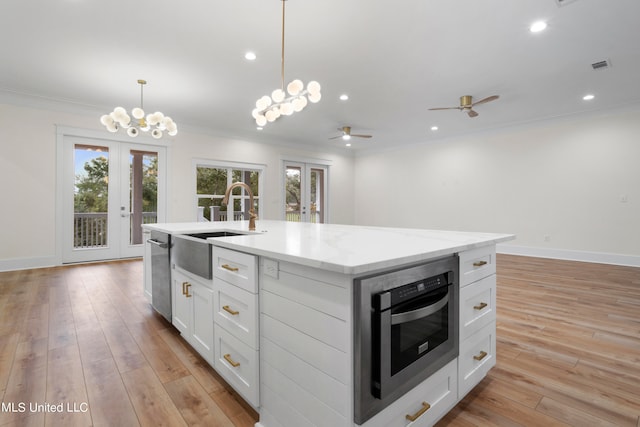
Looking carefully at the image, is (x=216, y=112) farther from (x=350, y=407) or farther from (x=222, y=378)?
(x=350, y=407)

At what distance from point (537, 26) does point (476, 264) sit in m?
2.55

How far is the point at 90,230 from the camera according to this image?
A: 5.13 meters

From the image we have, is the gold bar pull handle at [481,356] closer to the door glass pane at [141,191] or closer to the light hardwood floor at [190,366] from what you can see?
the light hardwood floor at [190,366]

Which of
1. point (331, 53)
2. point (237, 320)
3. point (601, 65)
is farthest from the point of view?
point (601, 65)

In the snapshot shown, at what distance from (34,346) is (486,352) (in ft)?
9.74

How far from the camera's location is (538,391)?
161 cm

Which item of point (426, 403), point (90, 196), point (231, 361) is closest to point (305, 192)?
point (90, 196)

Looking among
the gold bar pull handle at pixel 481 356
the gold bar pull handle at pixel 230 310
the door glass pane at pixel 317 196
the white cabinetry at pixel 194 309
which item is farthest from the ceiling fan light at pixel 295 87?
the door glass pane at pixel 317 196

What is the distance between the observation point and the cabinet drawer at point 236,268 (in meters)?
1.35

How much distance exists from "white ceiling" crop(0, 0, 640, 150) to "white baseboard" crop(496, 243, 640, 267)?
2.47 meters

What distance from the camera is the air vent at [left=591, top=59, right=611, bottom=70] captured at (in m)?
3.40

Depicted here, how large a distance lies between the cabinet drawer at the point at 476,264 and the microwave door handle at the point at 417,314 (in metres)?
0.28

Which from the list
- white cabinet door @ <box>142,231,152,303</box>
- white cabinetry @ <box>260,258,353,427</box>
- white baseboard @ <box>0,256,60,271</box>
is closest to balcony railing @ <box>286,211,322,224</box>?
white baseboard @ <box>0,256,60,271</box>

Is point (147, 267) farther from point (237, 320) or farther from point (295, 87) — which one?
point (295, 87)
